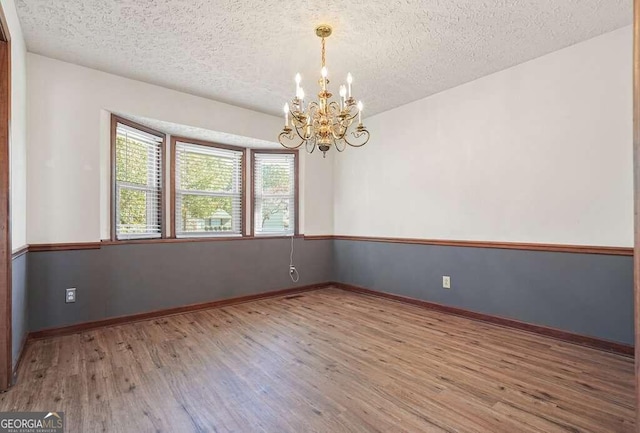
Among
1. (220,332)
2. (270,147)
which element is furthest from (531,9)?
(220,332)

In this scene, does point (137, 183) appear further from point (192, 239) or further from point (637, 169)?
point (637, 169)

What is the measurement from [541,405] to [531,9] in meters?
2.59

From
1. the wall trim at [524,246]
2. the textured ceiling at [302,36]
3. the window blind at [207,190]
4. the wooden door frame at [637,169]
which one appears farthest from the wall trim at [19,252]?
the wall trim at [524,246]

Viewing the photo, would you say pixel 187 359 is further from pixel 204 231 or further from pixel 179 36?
pixel 179 36

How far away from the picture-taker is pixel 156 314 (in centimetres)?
348

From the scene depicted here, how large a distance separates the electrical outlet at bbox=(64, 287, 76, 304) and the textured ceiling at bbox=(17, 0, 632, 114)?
7.00 ft

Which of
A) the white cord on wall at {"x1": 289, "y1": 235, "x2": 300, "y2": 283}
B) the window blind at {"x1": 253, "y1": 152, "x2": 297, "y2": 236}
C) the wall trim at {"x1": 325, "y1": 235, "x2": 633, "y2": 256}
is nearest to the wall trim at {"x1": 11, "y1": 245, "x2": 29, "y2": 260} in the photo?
the window blind at {"x1": 253, "y1": 152, "x2": 297, "y2": 236}

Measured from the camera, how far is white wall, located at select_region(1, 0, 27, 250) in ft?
6.93

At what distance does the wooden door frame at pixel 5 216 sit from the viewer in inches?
74.8

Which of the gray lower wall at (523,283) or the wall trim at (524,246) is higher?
the wall trim at (524,246)

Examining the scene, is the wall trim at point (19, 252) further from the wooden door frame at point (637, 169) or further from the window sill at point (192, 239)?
the wooden door frame at point (637, 169)

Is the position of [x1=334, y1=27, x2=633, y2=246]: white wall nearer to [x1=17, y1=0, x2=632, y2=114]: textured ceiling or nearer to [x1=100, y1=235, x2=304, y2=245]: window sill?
[x1=17, y1=0, x2=632, y2=114]: textured ceiling

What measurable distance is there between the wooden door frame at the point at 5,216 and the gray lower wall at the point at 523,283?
367 centimetres

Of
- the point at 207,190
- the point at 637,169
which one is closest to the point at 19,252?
the point at 207,190
